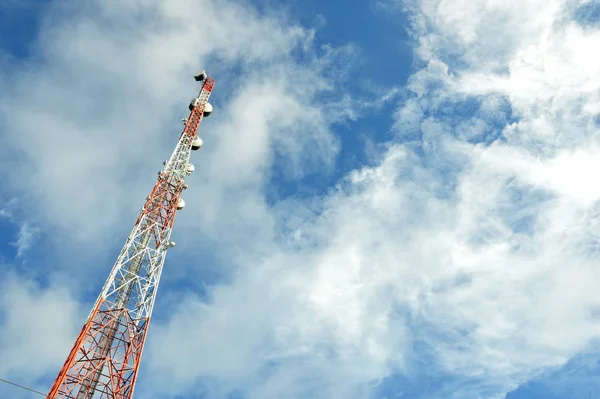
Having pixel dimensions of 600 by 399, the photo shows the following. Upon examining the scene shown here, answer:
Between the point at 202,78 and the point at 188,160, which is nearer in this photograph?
the point at 188,160

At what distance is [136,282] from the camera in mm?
49719

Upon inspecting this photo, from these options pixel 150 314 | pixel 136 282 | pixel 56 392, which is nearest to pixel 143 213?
pixel 136 282

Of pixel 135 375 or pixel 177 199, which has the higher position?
pixel 177 199

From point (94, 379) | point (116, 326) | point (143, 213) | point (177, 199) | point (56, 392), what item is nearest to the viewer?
point (56, 392)

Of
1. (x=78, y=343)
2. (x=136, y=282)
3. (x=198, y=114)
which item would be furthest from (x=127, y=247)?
(x=198, y=114)

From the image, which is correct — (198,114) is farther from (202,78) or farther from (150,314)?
(150,314)

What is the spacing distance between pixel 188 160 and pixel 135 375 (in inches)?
1086

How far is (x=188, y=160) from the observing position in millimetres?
60219

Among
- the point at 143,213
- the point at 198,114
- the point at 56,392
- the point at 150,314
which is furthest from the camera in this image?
the point at 198,114

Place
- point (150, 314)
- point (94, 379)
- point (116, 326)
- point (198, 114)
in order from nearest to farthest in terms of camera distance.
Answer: point (94, 379)
point (116, 326)
point (150, 314)
point (198, 114)

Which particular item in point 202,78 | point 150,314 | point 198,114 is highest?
point 202,78

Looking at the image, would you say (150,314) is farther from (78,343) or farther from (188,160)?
(188,160)

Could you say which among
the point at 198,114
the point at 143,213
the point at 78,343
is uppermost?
the point at 198,114

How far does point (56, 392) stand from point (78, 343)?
4483 millimetres
